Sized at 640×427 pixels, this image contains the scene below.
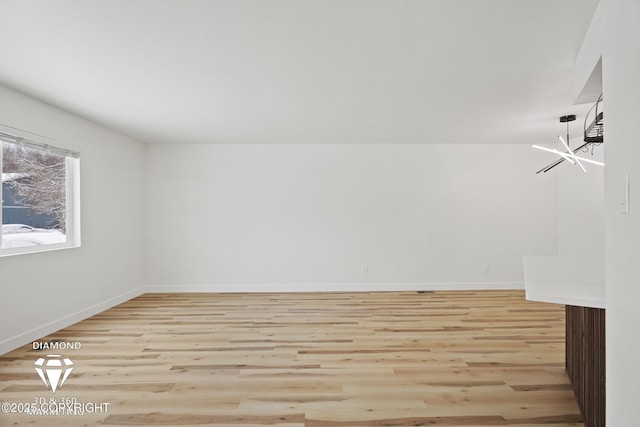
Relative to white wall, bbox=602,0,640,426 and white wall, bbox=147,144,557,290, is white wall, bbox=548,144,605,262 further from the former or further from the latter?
white wall, bbox=602,0,640,426

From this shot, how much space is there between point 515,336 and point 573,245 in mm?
3120

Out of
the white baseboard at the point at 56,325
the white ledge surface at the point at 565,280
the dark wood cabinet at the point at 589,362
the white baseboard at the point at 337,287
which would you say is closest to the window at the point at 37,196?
the white baseboard at the point at 56,325

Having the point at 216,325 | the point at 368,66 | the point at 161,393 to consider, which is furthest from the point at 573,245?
the point at 161,393

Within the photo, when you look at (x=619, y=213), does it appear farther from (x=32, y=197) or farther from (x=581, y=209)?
(x=581, y=209)

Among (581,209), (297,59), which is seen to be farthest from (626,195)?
(581,209)

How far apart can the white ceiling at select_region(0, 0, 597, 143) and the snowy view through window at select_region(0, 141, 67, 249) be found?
24.8 inches

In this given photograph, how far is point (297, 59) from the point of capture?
293 cm

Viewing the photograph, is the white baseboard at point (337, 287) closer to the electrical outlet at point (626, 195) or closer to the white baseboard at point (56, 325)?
the white baseboard at point (56, 325)

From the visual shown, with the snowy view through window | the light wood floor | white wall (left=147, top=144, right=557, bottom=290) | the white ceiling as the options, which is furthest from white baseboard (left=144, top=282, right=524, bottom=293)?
the white ceiling

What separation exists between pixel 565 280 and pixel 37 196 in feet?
16.5

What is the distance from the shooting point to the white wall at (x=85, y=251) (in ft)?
12.2

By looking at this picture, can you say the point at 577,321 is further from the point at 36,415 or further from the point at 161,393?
the point at 36,415

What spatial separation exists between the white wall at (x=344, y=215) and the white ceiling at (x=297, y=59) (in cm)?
153

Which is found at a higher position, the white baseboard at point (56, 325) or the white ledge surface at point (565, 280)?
the white ledge surface at point (565, 280)
